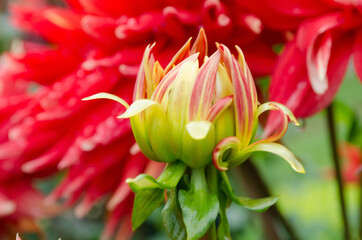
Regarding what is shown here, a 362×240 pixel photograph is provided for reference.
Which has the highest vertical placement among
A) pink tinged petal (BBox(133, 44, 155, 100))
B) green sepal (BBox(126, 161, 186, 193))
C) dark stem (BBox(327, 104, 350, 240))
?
pink tinged petal (BBox(133, 44, 155, 100))

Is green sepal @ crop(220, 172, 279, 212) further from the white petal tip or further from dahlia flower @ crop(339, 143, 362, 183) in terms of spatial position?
dahlia flower @ crop(339, 143, 362, 183)

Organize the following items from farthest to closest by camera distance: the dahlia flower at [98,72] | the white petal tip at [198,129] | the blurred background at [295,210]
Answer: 1. the blurred background at [295,210]
2. the dahlia flower at [98,72]
3. the white petal tip at [198,129]

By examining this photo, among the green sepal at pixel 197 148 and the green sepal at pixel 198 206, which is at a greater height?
the green sepal at pixel 197 148

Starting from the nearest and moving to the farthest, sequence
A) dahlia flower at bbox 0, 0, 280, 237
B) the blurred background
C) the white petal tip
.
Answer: the white petal tip → dahlia flower at bbox 0, 0, 280, 237 → the blurred background

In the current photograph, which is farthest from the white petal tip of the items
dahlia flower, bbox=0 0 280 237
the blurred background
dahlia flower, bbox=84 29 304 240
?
the blurred background

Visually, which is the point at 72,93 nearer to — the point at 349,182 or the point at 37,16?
the point at 37,16

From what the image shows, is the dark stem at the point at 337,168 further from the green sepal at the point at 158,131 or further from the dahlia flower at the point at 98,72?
the green sepal at the point at 158,131

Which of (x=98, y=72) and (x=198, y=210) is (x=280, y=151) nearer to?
(x=198, y=210)

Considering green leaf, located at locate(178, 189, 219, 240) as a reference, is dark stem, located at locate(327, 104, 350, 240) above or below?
below

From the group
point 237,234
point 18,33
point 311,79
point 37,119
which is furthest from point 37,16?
point 18,33

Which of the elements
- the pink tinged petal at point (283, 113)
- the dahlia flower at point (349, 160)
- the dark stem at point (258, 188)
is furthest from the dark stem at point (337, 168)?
the dahlia flower at point (349, 160)
